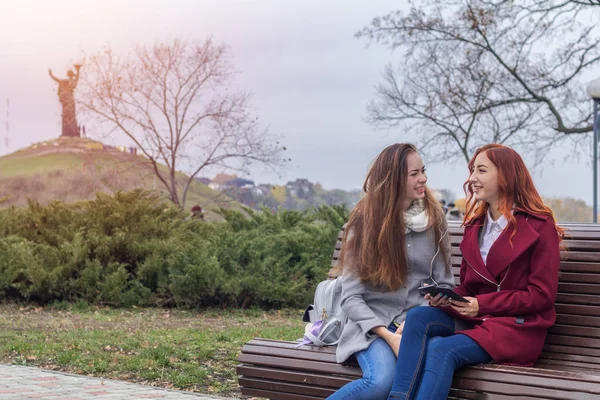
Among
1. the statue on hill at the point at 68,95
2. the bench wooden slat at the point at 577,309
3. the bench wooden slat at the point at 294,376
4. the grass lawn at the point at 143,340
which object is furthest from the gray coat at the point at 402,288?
the statue on hill at the point at 68,95

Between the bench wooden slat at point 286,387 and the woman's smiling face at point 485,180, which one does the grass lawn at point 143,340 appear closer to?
the bench wooden slat at point 286,387

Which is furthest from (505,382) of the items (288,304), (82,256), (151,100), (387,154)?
(151,100)

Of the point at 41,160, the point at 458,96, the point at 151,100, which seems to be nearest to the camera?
the point at 458,96

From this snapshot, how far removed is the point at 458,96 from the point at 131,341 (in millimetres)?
13738

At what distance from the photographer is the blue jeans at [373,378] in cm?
370

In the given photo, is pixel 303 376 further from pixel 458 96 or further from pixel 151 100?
pixel 151 100

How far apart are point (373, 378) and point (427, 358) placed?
0.27 metres

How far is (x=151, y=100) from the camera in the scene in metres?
25.7

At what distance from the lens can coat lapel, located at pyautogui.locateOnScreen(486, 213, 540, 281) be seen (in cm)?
377

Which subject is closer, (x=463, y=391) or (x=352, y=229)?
(x=463, y=391)

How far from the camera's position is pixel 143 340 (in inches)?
305

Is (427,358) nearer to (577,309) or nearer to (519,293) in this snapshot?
(519,293)

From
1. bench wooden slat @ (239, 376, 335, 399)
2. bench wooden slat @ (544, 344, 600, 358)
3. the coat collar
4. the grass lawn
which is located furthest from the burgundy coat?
the grass lawn

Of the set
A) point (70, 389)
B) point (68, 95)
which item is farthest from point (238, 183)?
point (70, 389)
